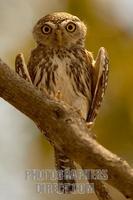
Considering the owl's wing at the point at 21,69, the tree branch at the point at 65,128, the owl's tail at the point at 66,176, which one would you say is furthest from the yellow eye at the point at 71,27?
the tree branch at the point at 65,128

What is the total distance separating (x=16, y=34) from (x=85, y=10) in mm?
840

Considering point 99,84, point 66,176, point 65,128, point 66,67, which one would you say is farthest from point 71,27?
point 65,128

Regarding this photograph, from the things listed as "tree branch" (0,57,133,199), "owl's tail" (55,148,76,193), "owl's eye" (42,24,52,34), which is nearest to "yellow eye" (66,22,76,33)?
"owl's eye" (42,24,52,34)

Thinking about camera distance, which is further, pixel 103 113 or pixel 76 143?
pixel 103 113

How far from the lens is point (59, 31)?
21.5 feet

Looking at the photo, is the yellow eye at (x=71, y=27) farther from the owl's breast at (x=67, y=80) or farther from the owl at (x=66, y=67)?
the owl's breast at (x=67, y=80)

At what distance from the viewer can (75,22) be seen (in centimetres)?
677

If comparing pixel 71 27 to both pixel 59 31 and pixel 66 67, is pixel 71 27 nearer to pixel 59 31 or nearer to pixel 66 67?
pixel 59 31

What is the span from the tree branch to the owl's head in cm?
201

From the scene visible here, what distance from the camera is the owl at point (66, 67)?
6227 millimetres

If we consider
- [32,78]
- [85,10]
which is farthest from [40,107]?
[85,10]

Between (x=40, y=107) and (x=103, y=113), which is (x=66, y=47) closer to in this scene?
(x=103, y=113)

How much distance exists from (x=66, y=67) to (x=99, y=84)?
1.07 ft

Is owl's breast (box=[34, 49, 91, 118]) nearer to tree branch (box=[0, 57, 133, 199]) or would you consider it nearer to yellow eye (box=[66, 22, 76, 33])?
yellow eye (box=[66, 22, 76, 33])
